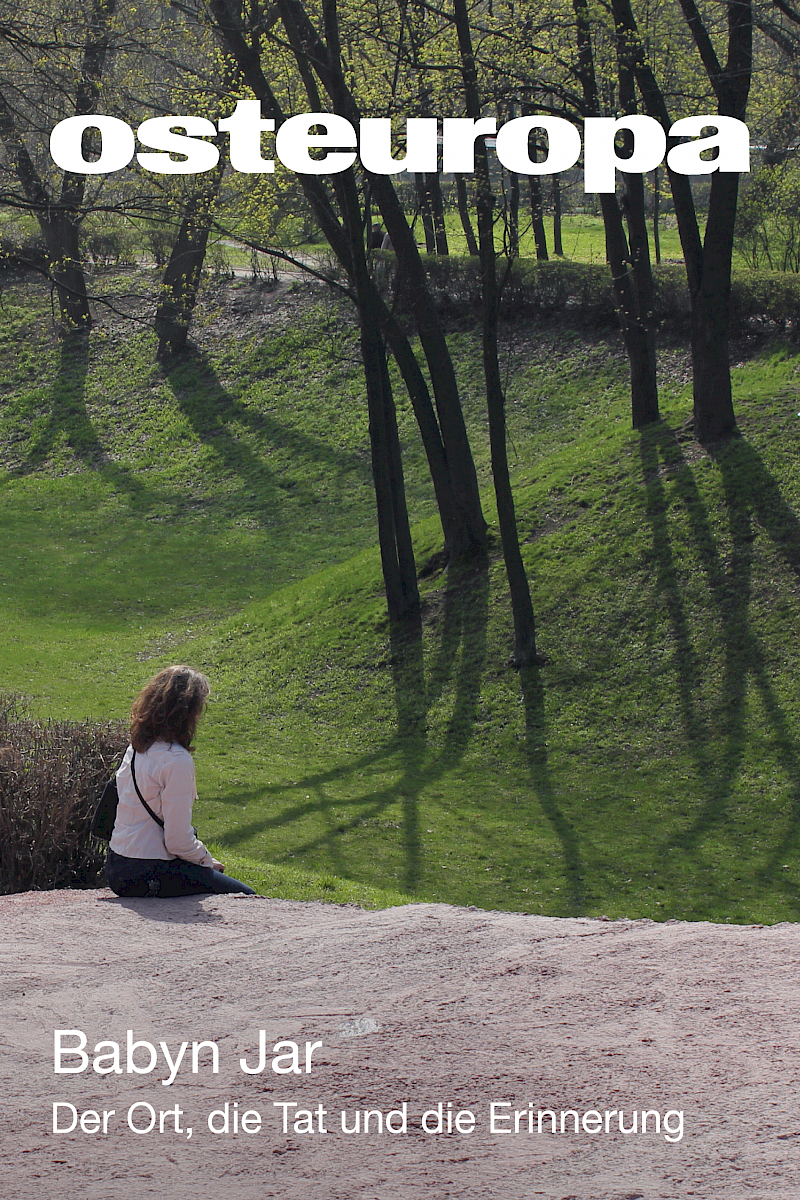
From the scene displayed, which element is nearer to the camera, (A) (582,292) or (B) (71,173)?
(B) (71,173)

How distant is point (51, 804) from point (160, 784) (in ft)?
7.85

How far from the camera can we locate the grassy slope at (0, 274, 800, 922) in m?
11.0

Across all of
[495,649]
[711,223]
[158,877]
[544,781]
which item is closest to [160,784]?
[158,877]

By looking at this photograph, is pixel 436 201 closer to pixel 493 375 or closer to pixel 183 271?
pixel 493 375

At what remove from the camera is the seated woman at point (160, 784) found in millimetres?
5801

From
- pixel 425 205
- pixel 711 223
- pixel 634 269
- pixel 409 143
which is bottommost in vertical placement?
pixel 634 269

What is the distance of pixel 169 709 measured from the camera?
5797 mm

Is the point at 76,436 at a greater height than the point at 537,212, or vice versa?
the point at 537,212

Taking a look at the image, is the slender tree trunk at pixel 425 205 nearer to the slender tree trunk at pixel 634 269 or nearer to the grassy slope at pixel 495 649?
the slender tree trunk at pixel 634 269

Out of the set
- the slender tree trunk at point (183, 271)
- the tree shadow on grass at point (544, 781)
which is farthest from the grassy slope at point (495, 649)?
the slender tree trunk at point (183, 271)

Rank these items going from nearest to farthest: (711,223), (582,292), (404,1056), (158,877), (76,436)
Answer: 1. (404,1056)
2. (158,877)
3. (711,223)
4. (582,292)
5. (76,436)

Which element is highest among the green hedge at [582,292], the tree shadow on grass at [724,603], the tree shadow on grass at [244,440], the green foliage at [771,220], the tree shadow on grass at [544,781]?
the green foliage at [771,220]

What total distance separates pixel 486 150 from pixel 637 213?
4.70 metres

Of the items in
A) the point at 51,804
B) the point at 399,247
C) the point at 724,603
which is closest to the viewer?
the point at 51,804
